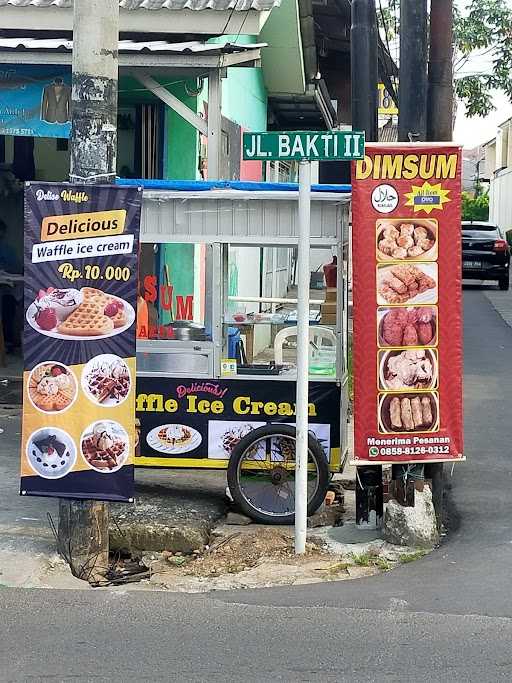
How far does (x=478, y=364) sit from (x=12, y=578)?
10.2 meters

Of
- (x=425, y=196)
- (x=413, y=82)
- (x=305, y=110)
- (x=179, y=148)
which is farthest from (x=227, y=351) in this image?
(x=305, y=110)

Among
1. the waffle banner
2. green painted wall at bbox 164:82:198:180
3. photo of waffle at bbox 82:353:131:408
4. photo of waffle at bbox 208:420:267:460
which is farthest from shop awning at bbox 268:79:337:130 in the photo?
photo of waffle at bbox 82:353:131:408

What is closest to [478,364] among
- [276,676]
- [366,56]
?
[366,56]

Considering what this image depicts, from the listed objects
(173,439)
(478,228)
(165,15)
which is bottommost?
(173,439)

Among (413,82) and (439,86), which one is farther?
(413,82)

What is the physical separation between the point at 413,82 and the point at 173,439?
3.19 metres

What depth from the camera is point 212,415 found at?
7.86 m

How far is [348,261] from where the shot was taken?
8203mm

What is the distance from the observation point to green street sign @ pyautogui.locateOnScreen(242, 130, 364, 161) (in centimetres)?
652

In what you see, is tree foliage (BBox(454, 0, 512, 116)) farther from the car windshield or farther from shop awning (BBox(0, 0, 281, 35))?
shop awning (BBox(0, 0, 281, 35))

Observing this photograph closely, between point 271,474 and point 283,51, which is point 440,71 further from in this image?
point 283,51

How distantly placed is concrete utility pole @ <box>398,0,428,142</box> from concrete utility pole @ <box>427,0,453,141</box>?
0.43 feet

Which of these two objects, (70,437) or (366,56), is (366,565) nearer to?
(70,437)

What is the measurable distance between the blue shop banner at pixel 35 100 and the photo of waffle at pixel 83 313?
166 inches
